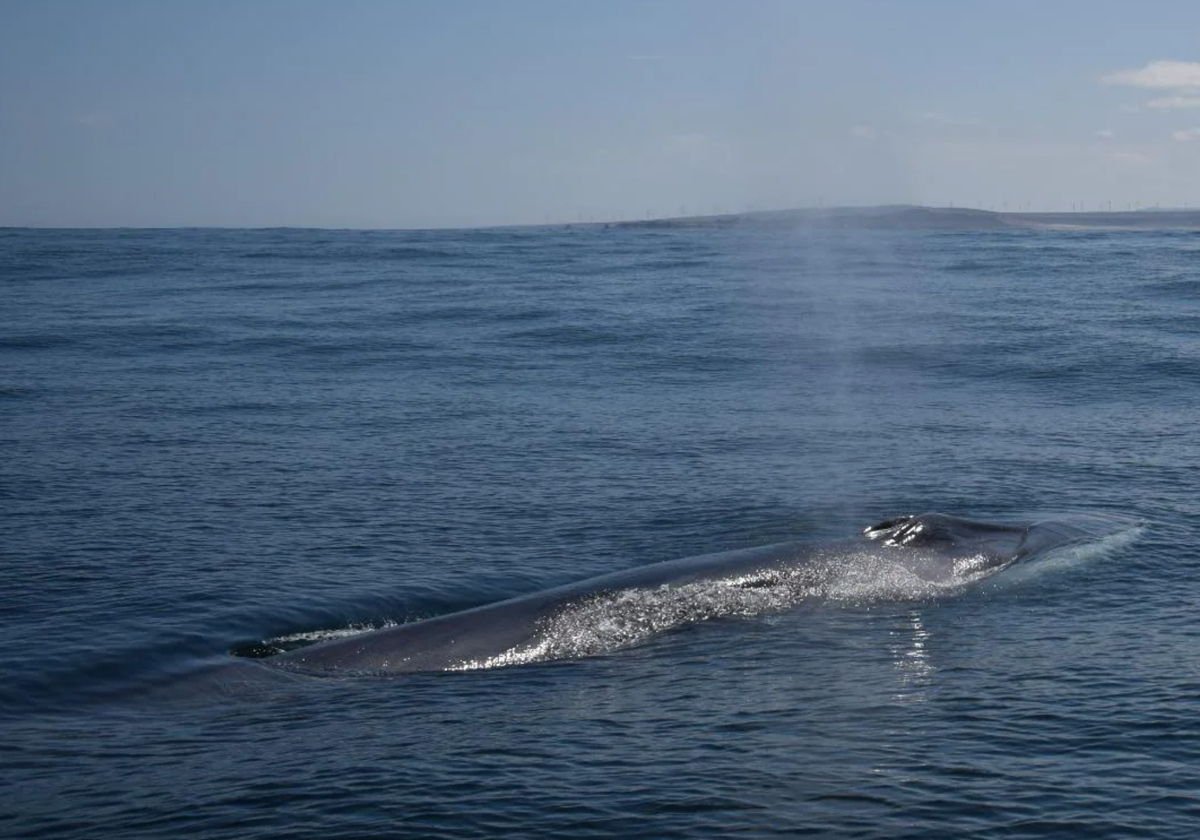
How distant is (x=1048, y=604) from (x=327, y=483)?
12796 mm

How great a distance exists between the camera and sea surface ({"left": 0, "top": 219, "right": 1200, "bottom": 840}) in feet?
38.9

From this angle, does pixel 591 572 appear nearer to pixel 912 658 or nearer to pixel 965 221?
pixel 912 658

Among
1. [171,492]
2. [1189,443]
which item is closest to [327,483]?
[171,492]

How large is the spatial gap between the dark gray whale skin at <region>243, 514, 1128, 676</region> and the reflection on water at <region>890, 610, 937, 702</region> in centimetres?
149

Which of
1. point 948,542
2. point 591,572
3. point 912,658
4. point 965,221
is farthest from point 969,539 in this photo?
point 965,221

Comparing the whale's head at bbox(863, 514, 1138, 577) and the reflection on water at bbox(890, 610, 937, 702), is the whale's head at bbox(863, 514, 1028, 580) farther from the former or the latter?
the reflection on water at bbox(890, 610, 937, 702)

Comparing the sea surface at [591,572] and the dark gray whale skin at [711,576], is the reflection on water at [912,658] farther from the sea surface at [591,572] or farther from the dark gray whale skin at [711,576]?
the dark gray whale skin at [711,576]

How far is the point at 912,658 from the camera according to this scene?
15.2m

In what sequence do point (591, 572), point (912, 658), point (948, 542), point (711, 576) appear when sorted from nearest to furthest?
point (912, 658), point (711, 576), point (948, 542), point (591, 572)

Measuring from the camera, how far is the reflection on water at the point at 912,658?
14164 millimetres

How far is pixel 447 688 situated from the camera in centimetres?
1458

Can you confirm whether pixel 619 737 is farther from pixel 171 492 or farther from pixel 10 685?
pixel 171 492

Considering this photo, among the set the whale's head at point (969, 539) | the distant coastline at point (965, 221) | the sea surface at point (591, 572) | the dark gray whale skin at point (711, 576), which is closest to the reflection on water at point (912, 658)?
the sea surface at point (591, 572)

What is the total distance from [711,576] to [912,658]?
2981 mm
